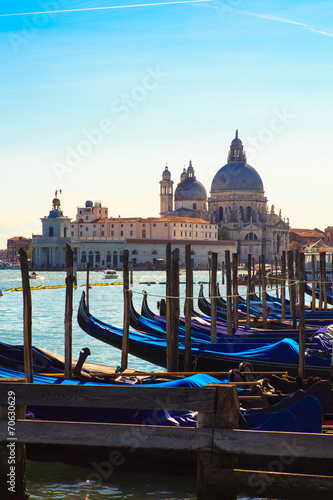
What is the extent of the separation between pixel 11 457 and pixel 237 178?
80.1 meters

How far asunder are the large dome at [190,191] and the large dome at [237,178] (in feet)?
10.5

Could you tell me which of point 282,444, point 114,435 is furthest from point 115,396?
point 282,444

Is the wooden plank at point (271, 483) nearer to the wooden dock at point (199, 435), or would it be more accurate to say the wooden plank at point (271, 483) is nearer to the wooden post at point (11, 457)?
the wooden dock at point (199, 435)

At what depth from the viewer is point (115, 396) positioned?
4.00 metres

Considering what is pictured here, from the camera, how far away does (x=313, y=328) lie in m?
12.6

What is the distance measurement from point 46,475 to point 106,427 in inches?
83.7

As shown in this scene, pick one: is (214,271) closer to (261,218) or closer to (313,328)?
(313,328)

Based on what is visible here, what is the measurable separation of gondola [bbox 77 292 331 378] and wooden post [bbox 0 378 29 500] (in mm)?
4953

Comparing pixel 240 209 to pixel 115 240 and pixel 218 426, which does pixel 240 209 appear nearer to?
pixel 115 240

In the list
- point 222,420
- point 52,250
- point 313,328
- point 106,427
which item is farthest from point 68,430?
point 52,250

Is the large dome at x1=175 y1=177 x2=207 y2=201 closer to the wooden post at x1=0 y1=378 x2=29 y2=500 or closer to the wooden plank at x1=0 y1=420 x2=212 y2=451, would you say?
the wooden post at x1=0 y1=378 x2=29 y2=500

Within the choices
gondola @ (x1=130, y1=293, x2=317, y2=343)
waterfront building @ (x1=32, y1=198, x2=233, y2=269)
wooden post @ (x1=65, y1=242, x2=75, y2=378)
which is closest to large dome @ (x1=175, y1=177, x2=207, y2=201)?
waterfront building @ (x1=32, y1=198, x2=233, y2=269)

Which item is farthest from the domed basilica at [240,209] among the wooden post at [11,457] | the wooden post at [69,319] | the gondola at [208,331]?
the wooden post at [11,457]

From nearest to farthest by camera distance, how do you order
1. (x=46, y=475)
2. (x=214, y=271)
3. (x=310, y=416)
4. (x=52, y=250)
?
(x=310, y=416)
(x=46, y=475)
(x=214, y=271)
(x=52, y=250)
